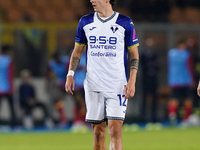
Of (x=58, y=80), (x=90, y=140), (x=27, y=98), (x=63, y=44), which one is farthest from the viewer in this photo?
(x=63, y=44)

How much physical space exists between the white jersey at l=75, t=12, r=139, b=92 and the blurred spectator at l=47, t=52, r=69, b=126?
27.0 ft

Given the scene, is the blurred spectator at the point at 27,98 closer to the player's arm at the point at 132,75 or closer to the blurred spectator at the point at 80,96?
the blurred spectator at the point at 80,96

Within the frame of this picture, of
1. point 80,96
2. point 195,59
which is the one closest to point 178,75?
point 195,59

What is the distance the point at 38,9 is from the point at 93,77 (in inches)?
544

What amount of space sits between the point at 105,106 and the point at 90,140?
5.00 metres

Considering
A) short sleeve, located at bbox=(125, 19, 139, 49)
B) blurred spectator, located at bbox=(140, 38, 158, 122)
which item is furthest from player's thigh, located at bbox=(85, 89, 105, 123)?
blurred spectator, located at bbox=(140, 38, 158, 122)

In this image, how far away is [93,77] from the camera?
22.6ft

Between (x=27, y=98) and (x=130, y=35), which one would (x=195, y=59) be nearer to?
(x=27, y=98)

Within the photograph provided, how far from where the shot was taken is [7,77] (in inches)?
590

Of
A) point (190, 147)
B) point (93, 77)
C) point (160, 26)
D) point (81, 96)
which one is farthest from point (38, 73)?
point (93, 77)

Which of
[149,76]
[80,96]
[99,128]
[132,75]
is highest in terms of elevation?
[132,75]

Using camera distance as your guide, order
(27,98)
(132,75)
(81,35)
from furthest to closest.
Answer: (27,98), (81,35), (132,75)

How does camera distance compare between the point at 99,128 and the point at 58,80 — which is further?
the point at 58,80

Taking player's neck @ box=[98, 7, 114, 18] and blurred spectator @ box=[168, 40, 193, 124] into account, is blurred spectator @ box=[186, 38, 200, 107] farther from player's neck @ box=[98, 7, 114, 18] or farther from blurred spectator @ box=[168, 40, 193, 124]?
player's neck @ box=[98, 7, 114, 18]
